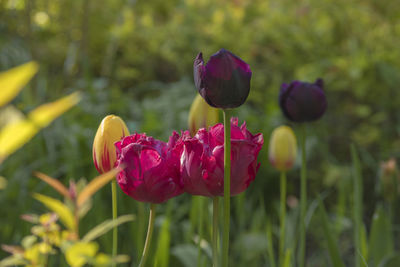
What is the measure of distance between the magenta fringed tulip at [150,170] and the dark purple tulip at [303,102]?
357mm

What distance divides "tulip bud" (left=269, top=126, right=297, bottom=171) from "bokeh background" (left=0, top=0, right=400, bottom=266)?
40cm

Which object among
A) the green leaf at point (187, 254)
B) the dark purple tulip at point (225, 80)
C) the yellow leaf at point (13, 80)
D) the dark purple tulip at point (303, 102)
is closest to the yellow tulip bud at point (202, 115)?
the dark purple tulip at point (303, 102)

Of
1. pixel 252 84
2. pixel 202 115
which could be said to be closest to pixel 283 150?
pixel 202 115

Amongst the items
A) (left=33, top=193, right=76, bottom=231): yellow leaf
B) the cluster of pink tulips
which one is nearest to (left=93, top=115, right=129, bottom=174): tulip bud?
the cluster of pink tulips

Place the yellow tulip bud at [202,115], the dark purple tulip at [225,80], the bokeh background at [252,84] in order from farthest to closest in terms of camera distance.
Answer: the bokeh background at [252,84] → the yellow tulip bud at [202,115] → the dark purple tulip at [225,80]

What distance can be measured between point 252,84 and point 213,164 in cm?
193

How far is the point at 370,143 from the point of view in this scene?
2.27 meters

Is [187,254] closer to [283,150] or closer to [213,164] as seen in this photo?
[283,150]

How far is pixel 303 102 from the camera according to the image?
2.77 ft

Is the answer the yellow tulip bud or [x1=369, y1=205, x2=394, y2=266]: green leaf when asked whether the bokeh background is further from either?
the yellow tulip bud

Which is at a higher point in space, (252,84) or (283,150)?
(252,84)

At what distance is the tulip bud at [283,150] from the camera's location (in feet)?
3.21

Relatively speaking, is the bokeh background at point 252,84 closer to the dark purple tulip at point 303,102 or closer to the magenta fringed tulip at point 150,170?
the dark purple tulip at point 303,102

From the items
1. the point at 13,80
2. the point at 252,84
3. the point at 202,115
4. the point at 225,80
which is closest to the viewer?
the point at 13,80
